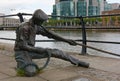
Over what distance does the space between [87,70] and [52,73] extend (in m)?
0.68

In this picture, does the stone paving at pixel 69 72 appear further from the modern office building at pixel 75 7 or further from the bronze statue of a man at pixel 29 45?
the modern office building at pixel 75 7

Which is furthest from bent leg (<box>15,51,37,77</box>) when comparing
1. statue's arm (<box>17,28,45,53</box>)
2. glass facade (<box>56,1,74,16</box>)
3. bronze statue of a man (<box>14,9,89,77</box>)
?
glass facade (<box>56,1,74,16</box>)

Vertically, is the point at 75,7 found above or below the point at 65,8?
above

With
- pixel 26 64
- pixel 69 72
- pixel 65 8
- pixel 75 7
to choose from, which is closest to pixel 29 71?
pixel 26 64

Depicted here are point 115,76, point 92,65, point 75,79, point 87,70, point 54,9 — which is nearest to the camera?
point 75,79

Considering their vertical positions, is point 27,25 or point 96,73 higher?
point 27,25

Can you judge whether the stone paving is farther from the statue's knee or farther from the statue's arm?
the statue's arm

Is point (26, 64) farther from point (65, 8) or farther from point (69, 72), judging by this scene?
point (65, 8)

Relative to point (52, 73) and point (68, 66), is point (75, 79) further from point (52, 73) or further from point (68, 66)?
point (68, 66)

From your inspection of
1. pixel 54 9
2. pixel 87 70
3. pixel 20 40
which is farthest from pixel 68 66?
pixel 54 9

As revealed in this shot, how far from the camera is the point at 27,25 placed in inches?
188

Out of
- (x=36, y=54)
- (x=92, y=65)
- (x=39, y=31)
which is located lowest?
(x=92, y=65)

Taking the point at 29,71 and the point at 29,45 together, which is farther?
the point at 29,45

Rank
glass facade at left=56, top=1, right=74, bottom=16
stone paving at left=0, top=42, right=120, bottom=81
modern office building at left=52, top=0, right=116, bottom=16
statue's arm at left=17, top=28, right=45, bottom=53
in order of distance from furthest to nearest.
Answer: modern office building at left=52, top=0, right=116, bottom=16, glass facade at left=56, top=1, right=74, bottom=16, statue's arm at left=17, top=28, right=45, bottom=53, stone paving at left=0, top=42, right=120, bottom=81
